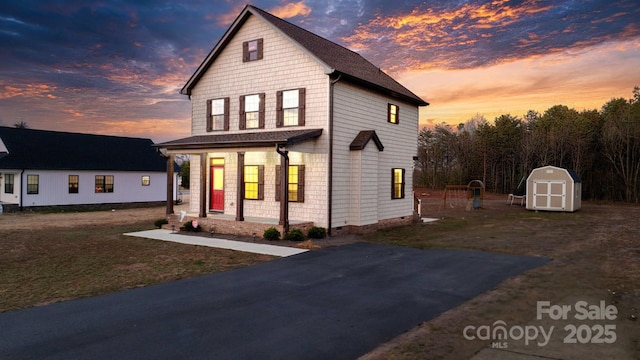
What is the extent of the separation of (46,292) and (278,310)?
15.7 ft

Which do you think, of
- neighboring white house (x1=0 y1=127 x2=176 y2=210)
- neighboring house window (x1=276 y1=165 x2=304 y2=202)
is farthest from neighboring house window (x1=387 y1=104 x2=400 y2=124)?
neighboring white house (x1=0 y1=127 x2=176 y2=210)

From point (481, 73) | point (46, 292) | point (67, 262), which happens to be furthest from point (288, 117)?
point (481, 73)

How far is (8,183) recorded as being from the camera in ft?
95.0

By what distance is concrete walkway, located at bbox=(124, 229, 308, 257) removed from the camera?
12688 millimetres

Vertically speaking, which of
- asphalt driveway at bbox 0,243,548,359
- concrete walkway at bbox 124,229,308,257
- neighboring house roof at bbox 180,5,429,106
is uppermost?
neighboring house roof at bbox 180,5,429,106

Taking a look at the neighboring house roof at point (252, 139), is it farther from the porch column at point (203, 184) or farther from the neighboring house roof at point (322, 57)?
the neighboring house roof at point (322, 57)

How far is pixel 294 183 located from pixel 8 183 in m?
24.6

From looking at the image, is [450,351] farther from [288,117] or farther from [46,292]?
[288,117]

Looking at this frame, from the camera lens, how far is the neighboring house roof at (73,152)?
28219 millimetres

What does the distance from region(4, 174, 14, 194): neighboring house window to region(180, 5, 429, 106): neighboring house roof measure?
18004 mm

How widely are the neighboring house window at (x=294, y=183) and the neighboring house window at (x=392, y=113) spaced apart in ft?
18.7

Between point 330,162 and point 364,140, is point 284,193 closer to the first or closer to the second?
point 330,162

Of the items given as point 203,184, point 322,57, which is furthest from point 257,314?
point 203,184

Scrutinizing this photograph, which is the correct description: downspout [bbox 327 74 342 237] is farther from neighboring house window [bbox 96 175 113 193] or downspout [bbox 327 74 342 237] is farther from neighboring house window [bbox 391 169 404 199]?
neighboring house window [bbox 96 175 113 193]
